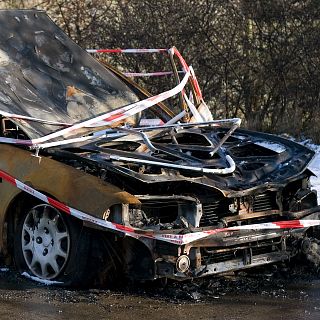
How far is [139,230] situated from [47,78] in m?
2.53

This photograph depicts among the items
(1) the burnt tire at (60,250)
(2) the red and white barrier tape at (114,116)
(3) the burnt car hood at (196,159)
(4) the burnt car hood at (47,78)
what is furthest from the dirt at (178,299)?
(4) the burnt car hood at (47,78)

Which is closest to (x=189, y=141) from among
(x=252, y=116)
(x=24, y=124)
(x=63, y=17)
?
(x=24, y=124)

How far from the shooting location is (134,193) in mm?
7094

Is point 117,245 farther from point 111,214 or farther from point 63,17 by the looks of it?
point 63,17

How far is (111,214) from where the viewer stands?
6.93 metres

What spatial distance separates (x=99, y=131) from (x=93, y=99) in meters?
0.84

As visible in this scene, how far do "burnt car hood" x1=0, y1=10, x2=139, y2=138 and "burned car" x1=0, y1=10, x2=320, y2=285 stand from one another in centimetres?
2

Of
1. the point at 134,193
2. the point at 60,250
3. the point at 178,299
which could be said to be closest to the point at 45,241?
the point at 60,250

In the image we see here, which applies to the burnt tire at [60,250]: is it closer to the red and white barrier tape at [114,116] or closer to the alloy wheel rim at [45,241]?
the alloy wheel rim at [45,241]

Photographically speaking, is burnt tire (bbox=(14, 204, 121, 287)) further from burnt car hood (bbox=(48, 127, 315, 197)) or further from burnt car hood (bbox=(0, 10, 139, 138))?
burnt car hood (bbox=(0, 10, 139, 138))

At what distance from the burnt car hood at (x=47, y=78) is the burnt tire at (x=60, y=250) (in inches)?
35.4

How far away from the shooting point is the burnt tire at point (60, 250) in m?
7.11

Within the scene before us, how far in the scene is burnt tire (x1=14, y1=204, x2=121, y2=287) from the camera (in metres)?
7.11

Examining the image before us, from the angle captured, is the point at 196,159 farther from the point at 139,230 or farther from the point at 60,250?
the point at 60,250
